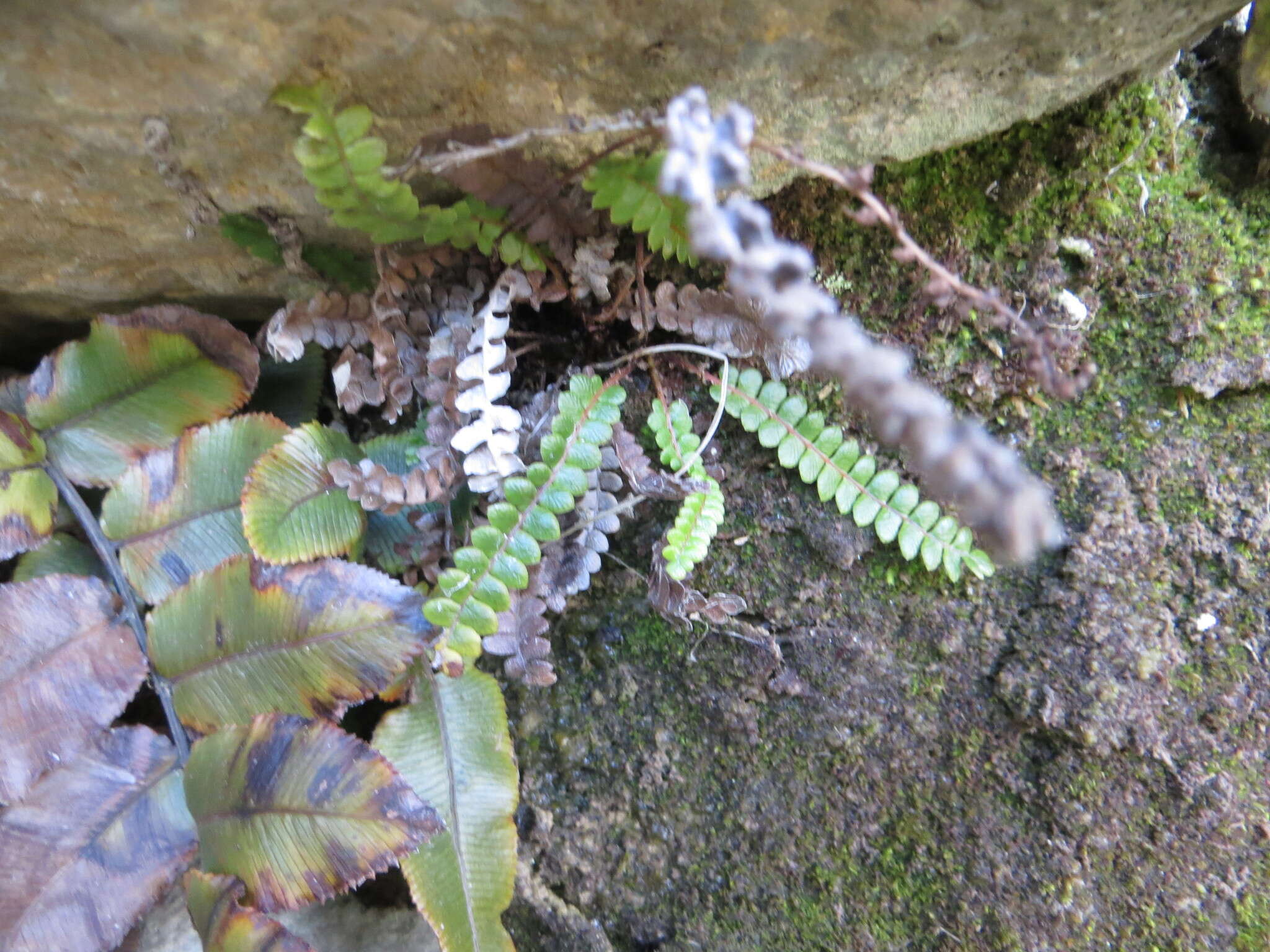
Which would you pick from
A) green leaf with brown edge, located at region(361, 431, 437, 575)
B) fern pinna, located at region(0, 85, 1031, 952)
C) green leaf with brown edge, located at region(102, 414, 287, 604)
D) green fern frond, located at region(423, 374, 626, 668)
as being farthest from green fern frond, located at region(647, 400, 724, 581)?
green leaf with brown edge, located at region(102, 414, 287, 604)

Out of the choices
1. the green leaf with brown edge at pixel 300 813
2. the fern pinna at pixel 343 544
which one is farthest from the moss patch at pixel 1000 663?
the green leaf with brown edge at pixel 300 813

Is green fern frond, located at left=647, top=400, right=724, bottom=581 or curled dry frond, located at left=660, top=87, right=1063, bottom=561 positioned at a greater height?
green fern frond, located at left=647, top=400, right=724, bottom=581

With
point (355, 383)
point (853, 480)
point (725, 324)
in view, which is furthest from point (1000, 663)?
point (355, 383)

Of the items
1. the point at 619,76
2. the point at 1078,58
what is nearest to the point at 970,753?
the point at 1078,58

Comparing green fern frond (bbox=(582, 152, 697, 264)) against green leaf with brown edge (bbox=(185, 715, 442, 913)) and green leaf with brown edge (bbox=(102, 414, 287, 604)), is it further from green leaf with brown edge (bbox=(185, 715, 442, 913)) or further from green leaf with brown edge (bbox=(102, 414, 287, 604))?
green leaf with brown edge (bbox=(185, 715, 442, 913))

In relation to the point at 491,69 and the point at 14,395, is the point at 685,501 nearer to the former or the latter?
the point at 491,69

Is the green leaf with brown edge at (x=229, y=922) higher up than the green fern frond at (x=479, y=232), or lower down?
lower down

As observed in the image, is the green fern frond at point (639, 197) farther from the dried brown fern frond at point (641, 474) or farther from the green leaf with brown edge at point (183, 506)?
the green leaf with brown edge at point (183, 506)
